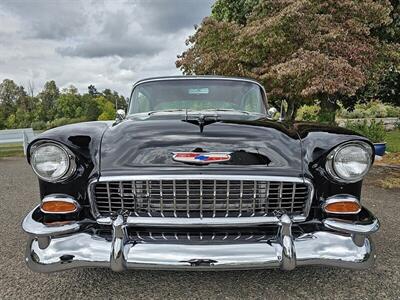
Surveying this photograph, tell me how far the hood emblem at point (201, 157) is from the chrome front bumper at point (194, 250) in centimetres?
46

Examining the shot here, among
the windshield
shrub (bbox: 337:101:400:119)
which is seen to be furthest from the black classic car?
shrub (bbox: 337:101:400:119)

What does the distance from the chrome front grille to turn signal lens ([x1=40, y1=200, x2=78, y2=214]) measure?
138 millimetres

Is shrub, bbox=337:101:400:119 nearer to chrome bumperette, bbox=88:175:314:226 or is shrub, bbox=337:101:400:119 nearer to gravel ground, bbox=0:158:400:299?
gravel ground, bbox=0:158:400:299

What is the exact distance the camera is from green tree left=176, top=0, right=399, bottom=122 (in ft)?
25.3

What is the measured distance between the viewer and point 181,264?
6.14ft

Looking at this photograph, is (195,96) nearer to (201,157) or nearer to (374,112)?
(201,157)

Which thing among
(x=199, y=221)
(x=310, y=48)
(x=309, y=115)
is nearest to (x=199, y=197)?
(x=199, y=221)

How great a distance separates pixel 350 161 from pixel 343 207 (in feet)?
0.95

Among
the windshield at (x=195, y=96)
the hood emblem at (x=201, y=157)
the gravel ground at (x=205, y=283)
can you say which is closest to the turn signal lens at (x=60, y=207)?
the gravel ground at (x=205, y=283)

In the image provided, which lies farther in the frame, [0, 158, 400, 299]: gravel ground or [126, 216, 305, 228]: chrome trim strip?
[0, 158, 400, 299]: gravel ground

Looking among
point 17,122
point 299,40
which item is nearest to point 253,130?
point 299,40

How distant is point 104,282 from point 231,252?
102cm

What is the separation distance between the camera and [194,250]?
1899mm

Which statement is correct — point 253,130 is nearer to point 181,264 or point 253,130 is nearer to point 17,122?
point 181,264
